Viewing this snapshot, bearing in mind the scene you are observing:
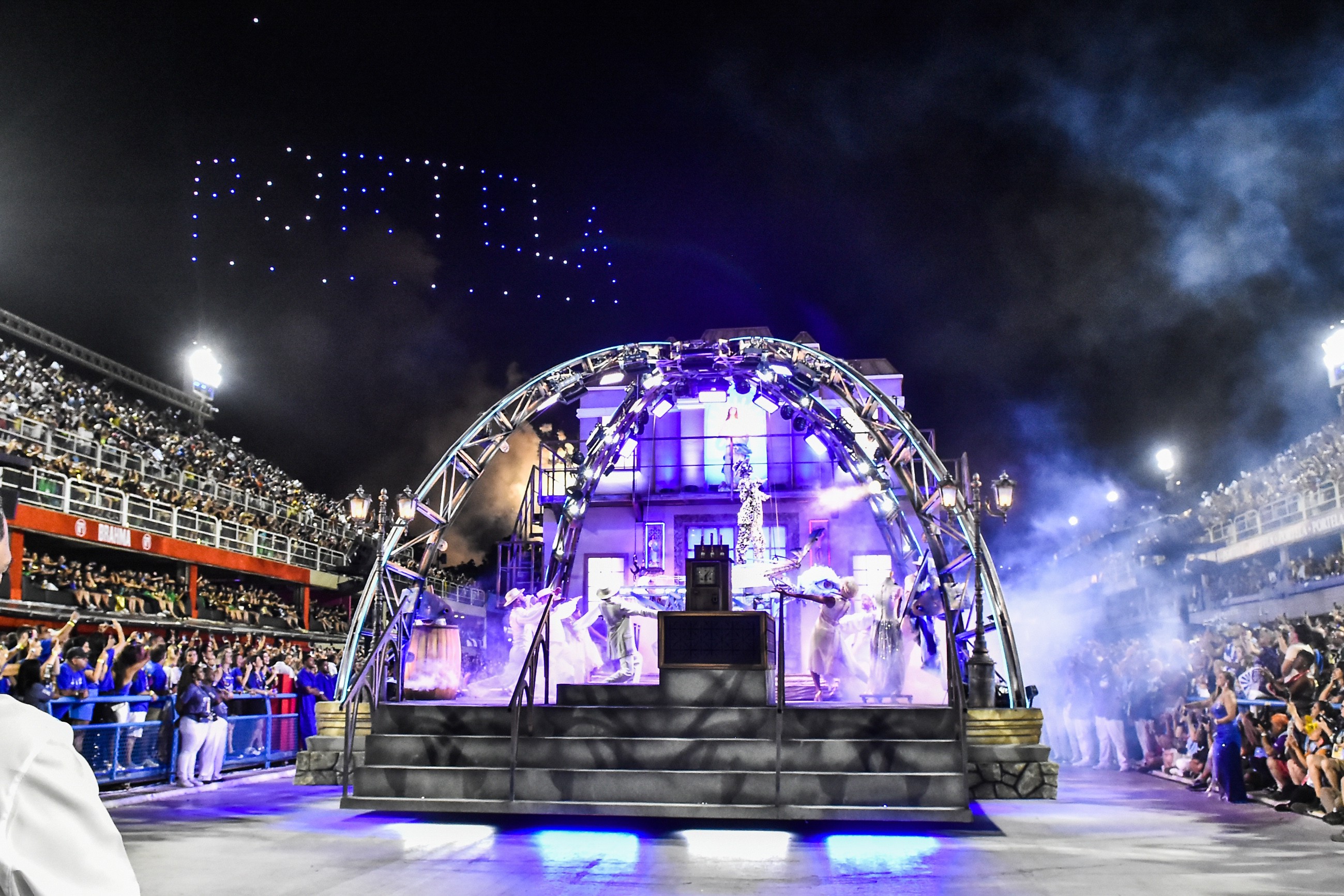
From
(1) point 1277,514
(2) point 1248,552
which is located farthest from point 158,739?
(2) point 1248,552

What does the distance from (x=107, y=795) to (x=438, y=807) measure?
500cm

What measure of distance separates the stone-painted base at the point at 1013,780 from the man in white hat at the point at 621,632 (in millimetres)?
6092

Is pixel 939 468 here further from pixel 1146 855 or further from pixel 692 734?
pixel 1146 855

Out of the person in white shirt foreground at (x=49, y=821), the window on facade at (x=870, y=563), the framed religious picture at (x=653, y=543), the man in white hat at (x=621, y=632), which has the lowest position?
the person in white shirt foreground at (x=49, y=821)

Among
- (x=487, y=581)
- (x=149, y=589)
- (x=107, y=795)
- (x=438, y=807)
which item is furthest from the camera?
(x=487, y=581)

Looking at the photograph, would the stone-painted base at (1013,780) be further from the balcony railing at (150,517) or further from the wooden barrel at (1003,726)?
the balcony railing at (150,517)

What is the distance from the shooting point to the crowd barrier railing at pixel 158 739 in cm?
1225

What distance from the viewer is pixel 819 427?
18.3 metres

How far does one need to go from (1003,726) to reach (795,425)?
773cm

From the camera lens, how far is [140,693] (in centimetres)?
1364

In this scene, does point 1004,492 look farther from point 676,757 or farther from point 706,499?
point 706,499

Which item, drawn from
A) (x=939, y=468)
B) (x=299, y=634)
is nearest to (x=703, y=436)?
(x=939, y=468)

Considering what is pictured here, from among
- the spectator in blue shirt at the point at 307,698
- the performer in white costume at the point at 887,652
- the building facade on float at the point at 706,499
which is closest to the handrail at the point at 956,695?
the performer in white costume at the point at 887,652

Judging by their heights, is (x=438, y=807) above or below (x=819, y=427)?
below
